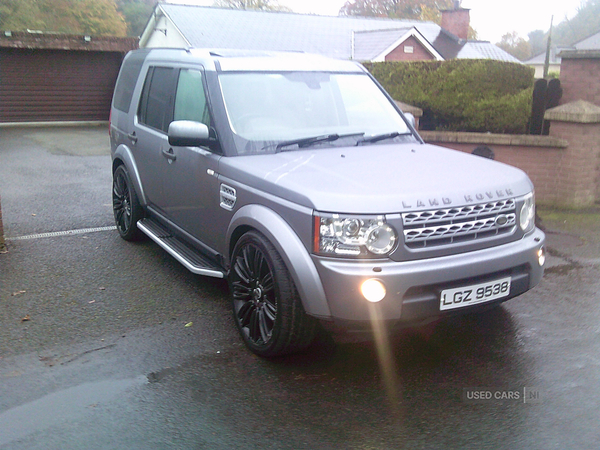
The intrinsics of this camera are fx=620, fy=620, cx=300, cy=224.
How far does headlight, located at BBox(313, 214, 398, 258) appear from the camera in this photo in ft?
11.3

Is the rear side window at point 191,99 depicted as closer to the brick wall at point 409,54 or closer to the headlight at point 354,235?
the headlight at point 354,235

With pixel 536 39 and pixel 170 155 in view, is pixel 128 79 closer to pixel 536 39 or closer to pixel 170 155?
pixel 170 155

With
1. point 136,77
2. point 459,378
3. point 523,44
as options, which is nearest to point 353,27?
point 136,77

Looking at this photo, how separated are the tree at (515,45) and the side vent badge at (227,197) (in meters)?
96.3

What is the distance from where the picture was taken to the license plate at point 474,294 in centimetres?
358

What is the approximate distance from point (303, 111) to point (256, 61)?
599 millimetres

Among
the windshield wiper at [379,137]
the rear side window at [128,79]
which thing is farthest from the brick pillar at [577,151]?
the rear side window at [128,79]

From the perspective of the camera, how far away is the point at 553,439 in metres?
3.19

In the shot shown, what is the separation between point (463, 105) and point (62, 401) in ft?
24.5

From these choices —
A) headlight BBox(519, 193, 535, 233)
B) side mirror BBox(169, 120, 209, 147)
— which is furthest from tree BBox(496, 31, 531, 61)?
side mirror BBox(169, 120, 209, 147)

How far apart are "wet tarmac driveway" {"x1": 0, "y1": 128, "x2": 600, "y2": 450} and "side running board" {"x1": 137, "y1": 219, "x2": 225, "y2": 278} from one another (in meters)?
0.37

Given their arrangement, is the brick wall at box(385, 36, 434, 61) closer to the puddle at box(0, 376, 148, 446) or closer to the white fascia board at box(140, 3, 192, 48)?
the white fascia board at box(140, 3, 192, 48)

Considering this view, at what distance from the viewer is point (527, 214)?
4.05 m

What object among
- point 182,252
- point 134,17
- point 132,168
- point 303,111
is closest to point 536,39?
point 134,17
